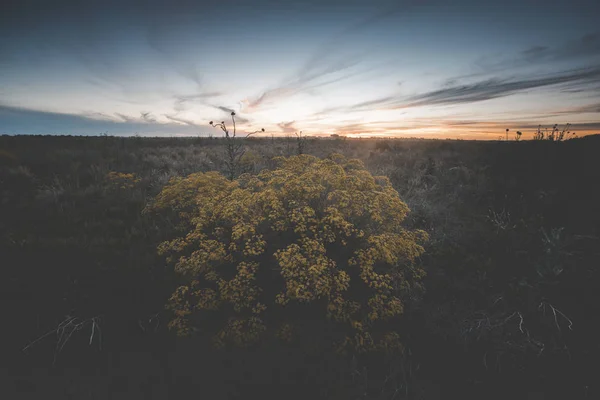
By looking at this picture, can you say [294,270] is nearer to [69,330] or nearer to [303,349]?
[303,349]

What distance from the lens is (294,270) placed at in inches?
120

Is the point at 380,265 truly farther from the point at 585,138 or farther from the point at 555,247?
the point at 585,138

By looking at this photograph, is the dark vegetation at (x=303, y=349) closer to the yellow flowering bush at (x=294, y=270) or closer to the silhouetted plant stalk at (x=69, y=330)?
the silhouetted plant stalk at (x=69, y=330)

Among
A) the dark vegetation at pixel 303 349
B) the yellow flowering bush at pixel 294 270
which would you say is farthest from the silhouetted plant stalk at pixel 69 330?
the yellow flowering bush at pixel 294 270

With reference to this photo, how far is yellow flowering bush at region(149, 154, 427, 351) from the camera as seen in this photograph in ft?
9.84

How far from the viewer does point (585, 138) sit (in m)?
8.28

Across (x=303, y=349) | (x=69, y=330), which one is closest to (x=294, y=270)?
(x=303, y=349)

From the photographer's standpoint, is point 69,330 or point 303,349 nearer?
point 303,349

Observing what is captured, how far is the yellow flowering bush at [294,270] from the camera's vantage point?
3.00 meters

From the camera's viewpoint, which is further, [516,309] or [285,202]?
[285,202]

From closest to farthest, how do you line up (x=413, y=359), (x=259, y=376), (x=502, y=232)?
1. (x=259, y=376)
2. (x=413, y=359)
3. (x=502, y=232)

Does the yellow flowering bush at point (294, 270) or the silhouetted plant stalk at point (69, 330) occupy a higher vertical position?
the yellow flowering bush at point (294, 270)

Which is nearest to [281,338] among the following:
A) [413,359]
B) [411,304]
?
[413,359]

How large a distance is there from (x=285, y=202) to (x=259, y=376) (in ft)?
8.19
